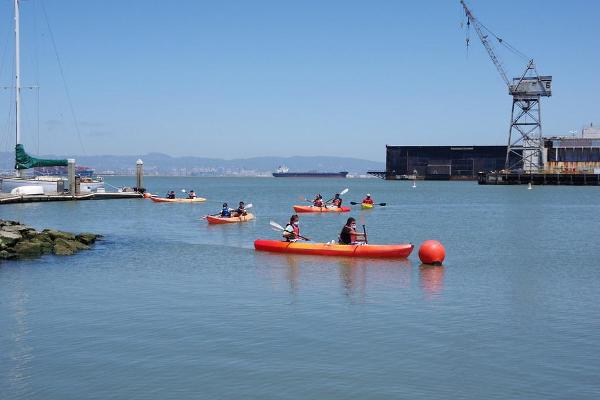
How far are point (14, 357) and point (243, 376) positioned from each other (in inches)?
202

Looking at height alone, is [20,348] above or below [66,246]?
below

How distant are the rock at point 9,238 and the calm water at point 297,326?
2255 millimetres

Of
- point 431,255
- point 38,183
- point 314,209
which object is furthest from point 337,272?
point 38,183

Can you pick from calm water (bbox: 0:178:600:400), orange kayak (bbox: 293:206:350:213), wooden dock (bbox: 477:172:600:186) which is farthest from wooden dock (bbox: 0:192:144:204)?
wooden dock (bbox: 477:172:600:186)

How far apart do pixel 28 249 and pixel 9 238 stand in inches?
44.1

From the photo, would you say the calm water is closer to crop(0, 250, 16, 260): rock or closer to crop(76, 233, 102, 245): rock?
crop(0, 250, 16, 260): rock

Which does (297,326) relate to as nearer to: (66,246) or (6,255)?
(6,255)

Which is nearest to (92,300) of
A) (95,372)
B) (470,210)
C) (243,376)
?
(95,372)

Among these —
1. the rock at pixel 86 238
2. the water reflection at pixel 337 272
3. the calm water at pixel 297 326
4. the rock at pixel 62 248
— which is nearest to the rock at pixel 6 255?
the calm water at pixel 297 326

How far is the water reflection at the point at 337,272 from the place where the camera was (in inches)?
906

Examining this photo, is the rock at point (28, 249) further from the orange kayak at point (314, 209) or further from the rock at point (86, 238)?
the orange kayak at point (314, 209)

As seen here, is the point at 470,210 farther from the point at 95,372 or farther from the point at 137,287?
the point at 95,372

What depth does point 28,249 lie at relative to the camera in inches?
1214

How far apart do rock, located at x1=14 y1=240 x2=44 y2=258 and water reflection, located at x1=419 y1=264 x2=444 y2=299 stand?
16980 mm
